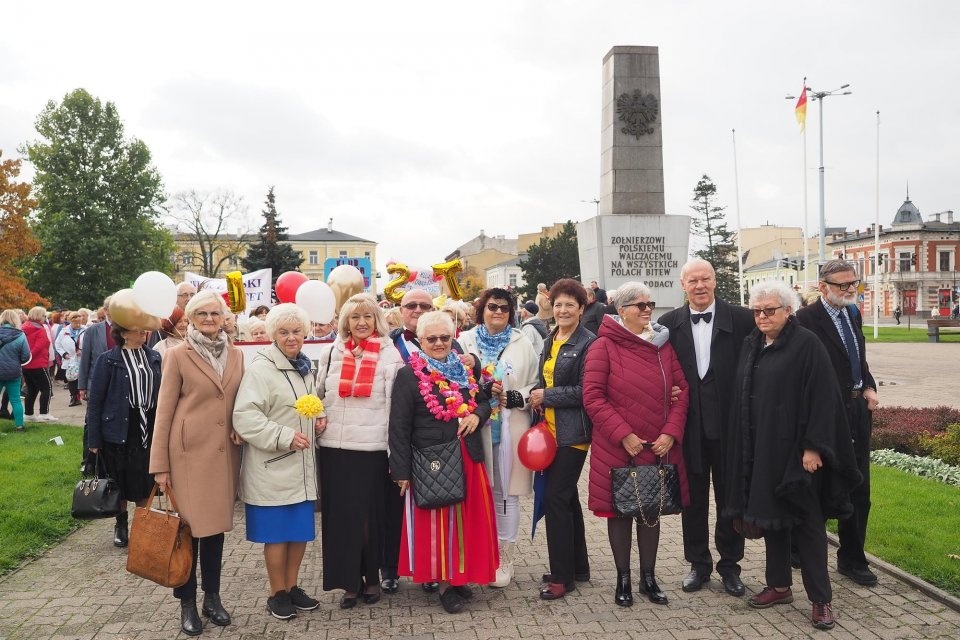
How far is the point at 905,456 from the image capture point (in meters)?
8.48

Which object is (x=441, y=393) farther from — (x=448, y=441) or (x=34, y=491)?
(x=34, y=491)

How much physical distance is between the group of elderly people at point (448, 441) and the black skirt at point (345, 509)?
11mm

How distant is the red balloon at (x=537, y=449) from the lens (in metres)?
4.82

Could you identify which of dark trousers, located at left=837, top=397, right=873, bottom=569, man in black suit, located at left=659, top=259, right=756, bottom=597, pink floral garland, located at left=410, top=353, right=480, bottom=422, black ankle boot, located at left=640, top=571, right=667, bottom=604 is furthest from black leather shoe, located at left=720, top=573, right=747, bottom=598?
pink floral garland, located at left=410, top=353, right=480, bottom=422

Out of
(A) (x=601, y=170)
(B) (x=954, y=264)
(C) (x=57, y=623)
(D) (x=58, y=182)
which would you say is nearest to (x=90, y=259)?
(D) (x=58, y=182)

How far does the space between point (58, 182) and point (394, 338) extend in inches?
1814

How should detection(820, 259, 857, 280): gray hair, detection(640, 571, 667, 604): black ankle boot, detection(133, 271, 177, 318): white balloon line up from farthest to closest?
detection(133, 271, 177, 318): white balloon, detection(820, 259, 857, 280): gray hair, detection(640, 571, 667, 604): black ankle boot

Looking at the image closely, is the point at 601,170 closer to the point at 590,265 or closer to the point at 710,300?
the point at 590,265

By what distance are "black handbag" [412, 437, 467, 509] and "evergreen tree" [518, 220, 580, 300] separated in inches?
2010

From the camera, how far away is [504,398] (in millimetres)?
5008

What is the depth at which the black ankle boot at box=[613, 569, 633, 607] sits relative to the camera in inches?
185

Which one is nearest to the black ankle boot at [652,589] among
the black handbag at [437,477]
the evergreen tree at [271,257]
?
the black handbag at [437,477]

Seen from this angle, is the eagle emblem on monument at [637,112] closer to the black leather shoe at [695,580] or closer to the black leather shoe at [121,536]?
the black leather shoe at [695,580]

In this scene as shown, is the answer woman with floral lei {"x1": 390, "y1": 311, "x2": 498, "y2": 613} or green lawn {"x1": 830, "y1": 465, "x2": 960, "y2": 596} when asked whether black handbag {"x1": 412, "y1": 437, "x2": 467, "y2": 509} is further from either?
green lawn {"x1": 830, "y1": 465, "x2": 960, "y2": 596}
